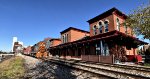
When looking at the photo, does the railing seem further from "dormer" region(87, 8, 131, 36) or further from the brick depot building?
"dormer" region(87, 8, 131, 36)

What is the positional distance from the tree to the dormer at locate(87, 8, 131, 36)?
2547 millimetres

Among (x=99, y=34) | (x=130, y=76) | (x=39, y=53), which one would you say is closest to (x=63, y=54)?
(x=39, y=53)

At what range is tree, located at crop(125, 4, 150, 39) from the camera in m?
19.2

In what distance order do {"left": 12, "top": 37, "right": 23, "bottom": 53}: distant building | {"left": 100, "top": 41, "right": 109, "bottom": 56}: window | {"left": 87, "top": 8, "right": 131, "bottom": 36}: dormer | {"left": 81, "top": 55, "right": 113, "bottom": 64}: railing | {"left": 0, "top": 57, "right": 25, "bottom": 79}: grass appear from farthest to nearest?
{"left": 12, "top": 37, "right": 23, "bottom": 53}: distant building → {"left": 87, "top": 8, "right": 131, "bottom": 36}: dormer → {"left": 100, "top": 41, "right": 109, "bottom": 56}: window → {"left": 81, "top": 55, "right": 113, "bottom": 64}: railing → {"left": 0, "top": 57, "right": 25, "bottom": 79}: grass

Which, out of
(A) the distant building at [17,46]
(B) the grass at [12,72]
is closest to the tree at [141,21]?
(B) the grass at [12,72]

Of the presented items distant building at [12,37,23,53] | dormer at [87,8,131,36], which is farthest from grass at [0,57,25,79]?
distant building at [12,37,23,53]

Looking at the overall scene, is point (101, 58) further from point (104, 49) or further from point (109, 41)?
point (109, 41)

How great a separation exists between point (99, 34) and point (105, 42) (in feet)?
11.0

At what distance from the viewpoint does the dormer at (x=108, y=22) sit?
2434cm

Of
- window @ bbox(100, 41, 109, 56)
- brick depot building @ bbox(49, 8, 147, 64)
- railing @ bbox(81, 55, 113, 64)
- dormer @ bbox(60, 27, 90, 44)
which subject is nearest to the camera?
railing @ bbox(81, 55, 113, 64)

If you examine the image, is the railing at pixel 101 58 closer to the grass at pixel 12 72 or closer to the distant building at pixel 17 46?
the grass at pixel 12 72

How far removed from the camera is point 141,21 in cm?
2036

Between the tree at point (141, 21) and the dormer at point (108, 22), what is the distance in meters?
2.55

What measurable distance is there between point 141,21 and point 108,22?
5.91 meters
